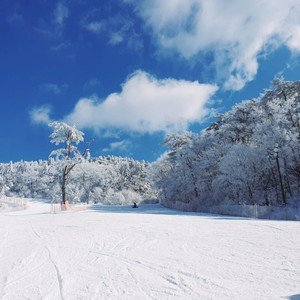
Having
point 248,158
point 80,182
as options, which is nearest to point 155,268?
point 248,158

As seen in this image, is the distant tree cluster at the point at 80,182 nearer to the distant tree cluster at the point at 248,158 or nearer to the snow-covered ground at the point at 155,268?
the distant tree cluster at the point at 248,158

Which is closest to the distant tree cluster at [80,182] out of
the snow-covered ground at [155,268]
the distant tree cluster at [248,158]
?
the distant tree cluster at [248,158]

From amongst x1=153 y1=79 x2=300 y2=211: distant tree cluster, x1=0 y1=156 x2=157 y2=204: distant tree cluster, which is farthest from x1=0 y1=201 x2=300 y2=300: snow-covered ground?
x1=0 y1=156 x2=157 y2=204: distant tree cluster

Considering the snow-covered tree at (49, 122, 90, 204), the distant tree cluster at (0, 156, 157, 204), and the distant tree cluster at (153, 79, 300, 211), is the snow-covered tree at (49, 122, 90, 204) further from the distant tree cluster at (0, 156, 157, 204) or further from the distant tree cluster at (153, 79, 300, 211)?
the distant tree cluster at (0, 156, 157, 204)

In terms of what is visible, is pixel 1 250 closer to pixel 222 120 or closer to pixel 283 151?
pixel 283 151

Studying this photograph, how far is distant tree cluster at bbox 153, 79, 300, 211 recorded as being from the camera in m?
27.0

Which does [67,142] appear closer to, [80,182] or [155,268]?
[155,268]

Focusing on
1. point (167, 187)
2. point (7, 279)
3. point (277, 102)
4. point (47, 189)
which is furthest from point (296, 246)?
point (47, 189)

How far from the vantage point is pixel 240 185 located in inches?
1150

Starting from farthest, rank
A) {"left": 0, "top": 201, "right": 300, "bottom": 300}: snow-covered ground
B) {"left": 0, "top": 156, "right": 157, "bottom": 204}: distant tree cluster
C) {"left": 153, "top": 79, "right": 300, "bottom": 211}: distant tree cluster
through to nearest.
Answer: {"left": 0, "top": 156, "right": 157, "bottom": 204}: distant tree cluster < {"left": 153, "top": 79, "right": 300, "bottom": 211}: distant tree cluster < {"left": 0, "top": 201, "right": 300, "bottom": 300}: snow-covered ground

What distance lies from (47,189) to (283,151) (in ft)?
286

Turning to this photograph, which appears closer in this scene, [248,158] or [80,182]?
[248,158]

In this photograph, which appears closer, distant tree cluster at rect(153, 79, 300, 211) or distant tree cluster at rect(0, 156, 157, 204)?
distant tree cluster at rect(153, 79, 300, 211)

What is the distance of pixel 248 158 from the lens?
2909 cm
